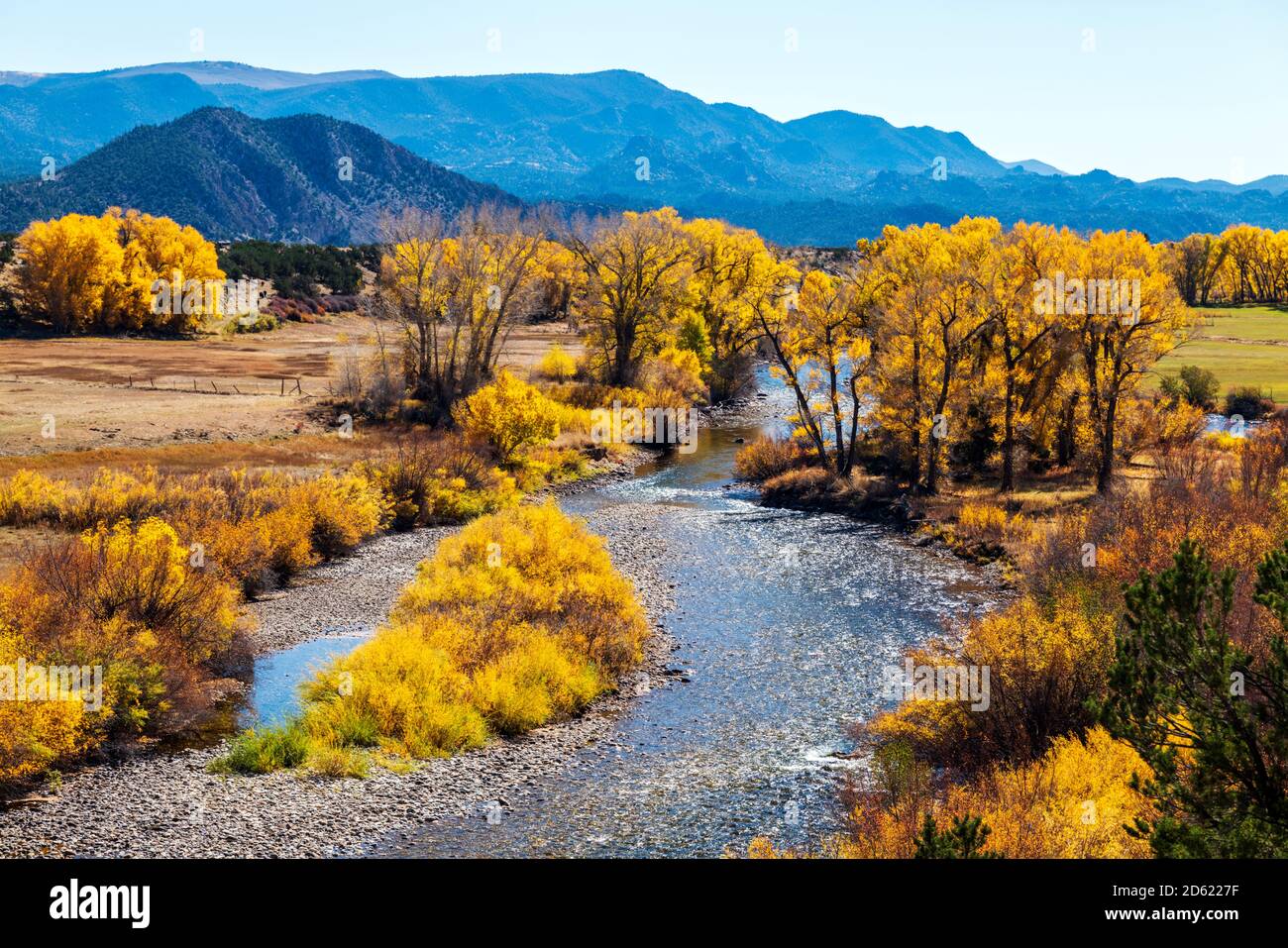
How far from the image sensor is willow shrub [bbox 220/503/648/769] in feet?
62.5

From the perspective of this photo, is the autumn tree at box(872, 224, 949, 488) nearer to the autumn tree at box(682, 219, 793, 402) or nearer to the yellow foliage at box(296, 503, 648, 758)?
the yellow foliage at box(296, 503, 648, 758)

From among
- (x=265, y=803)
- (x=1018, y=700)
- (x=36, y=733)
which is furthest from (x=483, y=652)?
(x=1018, y=700)

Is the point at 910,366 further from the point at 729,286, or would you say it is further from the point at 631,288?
the point at 729,286

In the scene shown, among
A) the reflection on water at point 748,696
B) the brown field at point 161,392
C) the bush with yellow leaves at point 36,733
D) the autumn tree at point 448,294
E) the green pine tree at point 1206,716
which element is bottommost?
the reflection on water at point 748,696

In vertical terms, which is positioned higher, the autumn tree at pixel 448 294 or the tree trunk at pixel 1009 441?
the autumn tree at pixel 448 294

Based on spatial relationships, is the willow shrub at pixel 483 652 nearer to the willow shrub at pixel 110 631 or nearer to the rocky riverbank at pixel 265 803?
the rocky riverbank at pixel 265 803

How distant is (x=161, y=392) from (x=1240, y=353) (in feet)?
219

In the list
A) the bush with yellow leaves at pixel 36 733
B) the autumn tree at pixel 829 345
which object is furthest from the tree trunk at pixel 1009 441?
the bush with yellow leaves at pixel 36 733

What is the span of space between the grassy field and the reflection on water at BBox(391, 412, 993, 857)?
1738 cm

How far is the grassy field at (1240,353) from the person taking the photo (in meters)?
55.6

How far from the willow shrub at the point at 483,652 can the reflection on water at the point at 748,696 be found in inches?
69.7

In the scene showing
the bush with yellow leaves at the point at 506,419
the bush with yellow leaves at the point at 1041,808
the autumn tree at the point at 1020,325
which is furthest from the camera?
the bush with yellow leaves at the point at 506,419

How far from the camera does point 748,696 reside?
22000 millimetres
